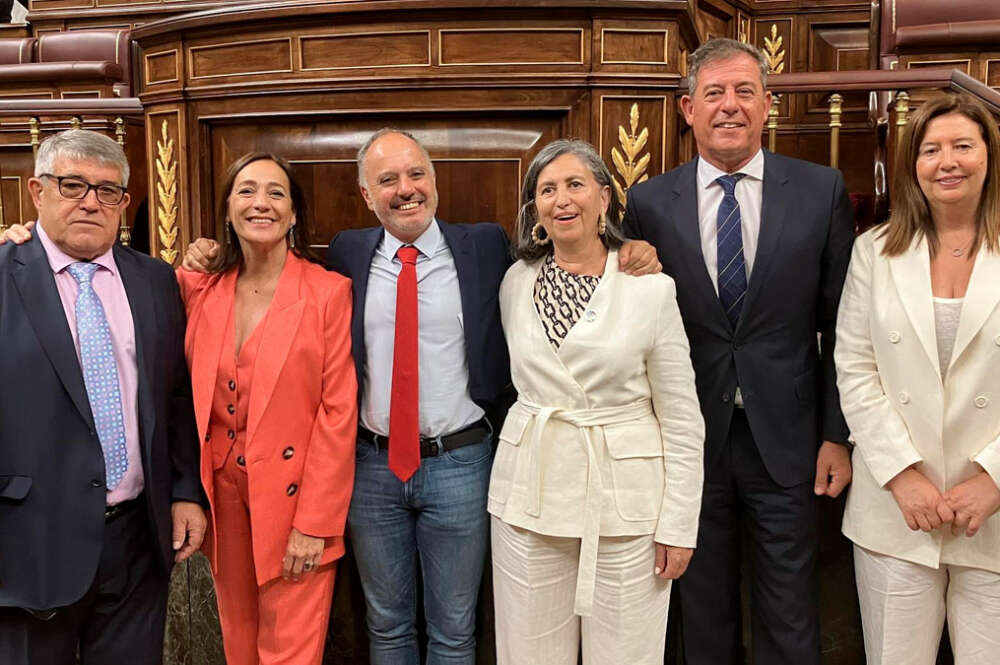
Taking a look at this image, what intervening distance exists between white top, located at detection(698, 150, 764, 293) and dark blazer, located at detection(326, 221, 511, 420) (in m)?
0.49

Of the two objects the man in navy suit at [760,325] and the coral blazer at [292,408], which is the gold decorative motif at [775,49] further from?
the coral blazer at [292,408]

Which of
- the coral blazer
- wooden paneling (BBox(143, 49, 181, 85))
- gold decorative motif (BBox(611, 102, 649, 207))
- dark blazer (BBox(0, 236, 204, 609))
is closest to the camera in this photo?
dark blazer (BBox(0, 236, 204, 609))

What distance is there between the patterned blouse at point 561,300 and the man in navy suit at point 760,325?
0.98 feet

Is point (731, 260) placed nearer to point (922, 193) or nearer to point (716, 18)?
point (922, 193)

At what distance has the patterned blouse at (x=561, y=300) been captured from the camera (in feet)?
6.10

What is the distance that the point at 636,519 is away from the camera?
5.96 ft

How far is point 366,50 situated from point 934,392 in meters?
2.03

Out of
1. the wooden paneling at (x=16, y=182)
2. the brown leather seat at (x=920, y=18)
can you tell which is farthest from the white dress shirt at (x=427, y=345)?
the brown leather seat at (x=920, y=18)

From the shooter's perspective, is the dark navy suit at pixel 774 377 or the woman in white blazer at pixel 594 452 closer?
the woman in white blazer at pixel 594 452

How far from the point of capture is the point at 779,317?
6.54 feet

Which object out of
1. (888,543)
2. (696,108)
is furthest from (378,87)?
(888,543)

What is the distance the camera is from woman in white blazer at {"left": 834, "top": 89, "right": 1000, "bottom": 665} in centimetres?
177

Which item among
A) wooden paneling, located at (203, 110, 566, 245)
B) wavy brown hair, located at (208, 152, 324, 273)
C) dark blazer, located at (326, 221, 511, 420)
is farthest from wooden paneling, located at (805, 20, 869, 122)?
wavy brown hair, located at (208, 152, 324, 273)

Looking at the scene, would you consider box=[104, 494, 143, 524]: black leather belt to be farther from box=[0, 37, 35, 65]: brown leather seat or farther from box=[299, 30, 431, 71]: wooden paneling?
box=[0, 37, 35, 65]: brown leather seat
